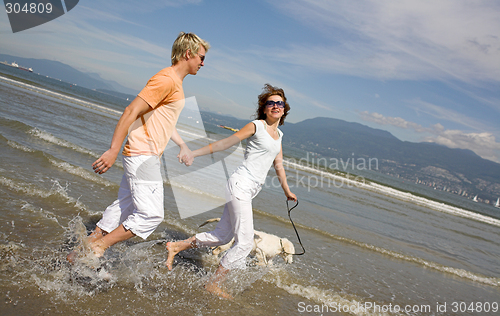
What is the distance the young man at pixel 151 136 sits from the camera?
274 centimetres

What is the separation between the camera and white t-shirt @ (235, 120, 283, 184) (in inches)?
137

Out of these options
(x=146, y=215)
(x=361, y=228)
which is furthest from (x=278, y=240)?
(x=361, y=228)

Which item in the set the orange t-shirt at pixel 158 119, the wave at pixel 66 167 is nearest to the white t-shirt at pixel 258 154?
the orange t-shirt at pixel 158 119

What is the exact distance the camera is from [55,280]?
312 cm

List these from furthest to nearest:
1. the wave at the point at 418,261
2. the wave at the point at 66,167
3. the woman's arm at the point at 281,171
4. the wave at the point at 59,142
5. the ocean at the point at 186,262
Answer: the wave at the point at 59,142
the wave at the point at 418,261
the wave at the point at 66,167
the woman's arm at the point at 281,171
the ocean at the point at 186,262

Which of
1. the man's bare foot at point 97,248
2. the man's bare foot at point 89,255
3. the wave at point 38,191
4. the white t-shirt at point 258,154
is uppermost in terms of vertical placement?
the white t-shirt at point 258,154

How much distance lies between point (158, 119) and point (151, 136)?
0.19m

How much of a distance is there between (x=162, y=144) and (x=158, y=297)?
73.8 inches

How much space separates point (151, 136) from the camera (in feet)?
9.44

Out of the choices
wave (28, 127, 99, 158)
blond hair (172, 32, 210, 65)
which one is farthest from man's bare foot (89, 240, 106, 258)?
wave (28, 127, 99, 158)

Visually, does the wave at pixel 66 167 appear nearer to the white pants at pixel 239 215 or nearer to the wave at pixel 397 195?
the white pants at pixel 239 215

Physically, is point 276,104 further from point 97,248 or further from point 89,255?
point 89,255

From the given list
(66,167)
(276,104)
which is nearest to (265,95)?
(276,104)

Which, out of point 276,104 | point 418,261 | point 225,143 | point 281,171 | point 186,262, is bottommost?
point 186,262
